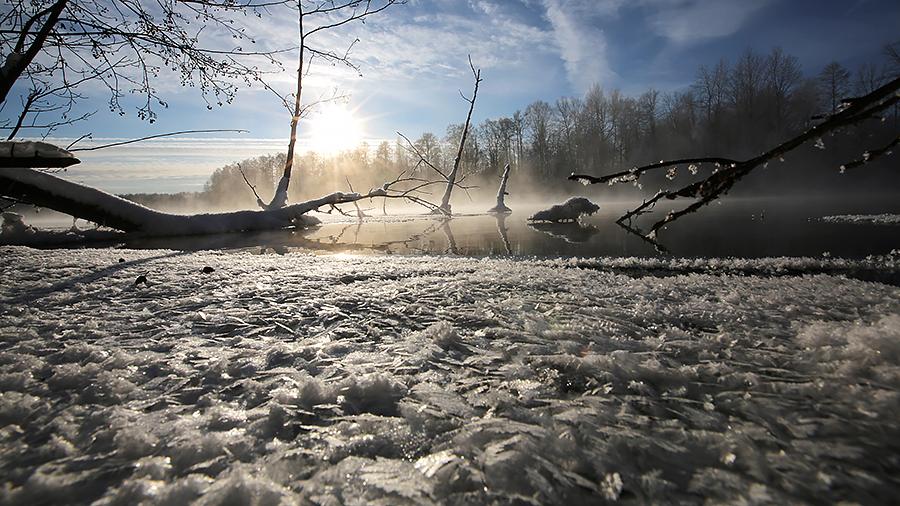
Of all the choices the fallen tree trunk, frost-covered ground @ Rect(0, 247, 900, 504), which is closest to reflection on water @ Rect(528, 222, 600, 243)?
the fallen tree trunk

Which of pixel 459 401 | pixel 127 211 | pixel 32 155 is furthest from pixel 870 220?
pixel 127 211

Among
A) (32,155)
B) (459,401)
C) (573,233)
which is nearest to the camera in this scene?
(459,401)

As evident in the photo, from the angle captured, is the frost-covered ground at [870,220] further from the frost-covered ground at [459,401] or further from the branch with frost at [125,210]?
the branch with frost at [125,210]

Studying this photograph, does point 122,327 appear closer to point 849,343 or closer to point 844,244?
point 849,343

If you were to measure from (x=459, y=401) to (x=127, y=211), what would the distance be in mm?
9520

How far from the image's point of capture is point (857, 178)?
30250 millimetres

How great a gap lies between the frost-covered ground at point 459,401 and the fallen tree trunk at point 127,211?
5.07 m

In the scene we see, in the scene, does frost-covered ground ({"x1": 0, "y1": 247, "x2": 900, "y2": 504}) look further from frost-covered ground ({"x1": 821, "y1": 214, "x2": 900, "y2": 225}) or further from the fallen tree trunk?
frost-covered ground ({"x1": 821, "y1": 214, "x2": 900, "y2": 225})

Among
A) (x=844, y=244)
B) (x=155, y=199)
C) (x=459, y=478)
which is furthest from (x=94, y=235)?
(x=155, y=199)

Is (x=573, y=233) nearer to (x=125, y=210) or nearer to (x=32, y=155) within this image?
(x=32, y=155)

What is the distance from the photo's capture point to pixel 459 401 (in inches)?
42.3

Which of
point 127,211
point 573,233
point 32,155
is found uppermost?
point 32,155

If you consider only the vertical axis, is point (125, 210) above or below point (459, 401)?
above

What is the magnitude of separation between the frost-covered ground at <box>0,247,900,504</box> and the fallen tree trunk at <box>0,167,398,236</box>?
5067 mm
